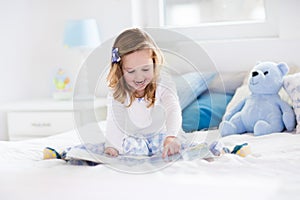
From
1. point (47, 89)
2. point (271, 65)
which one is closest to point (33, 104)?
point (47, 89)

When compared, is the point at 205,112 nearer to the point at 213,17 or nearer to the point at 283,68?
the point at 283,68

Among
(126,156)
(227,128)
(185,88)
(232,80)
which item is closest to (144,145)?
(126,156)

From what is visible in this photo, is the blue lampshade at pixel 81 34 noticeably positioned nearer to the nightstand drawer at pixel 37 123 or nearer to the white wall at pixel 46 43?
the white wall at pixel 46 43

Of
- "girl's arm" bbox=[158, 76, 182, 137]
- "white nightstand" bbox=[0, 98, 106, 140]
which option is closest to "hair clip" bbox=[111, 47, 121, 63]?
"girl's arm" bbox=[158, 76, 182, 137]

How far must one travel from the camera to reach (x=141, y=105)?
1.44m

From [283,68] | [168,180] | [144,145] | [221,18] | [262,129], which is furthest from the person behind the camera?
[221,18]

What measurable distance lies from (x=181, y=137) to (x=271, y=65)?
2.67ft

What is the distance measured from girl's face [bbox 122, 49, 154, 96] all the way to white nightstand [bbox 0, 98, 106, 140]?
133 cm

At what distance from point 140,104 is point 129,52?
0.15 m

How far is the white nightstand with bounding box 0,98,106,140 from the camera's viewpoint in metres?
2.79

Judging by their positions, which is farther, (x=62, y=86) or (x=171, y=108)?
(x=62, y=86)

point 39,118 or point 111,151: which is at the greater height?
point 111,151

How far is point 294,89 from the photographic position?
2.04 metres

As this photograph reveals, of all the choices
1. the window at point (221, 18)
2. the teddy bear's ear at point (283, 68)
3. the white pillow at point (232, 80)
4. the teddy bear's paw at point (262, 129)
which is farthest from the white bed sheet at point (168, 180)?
the window at point (221, 18)
